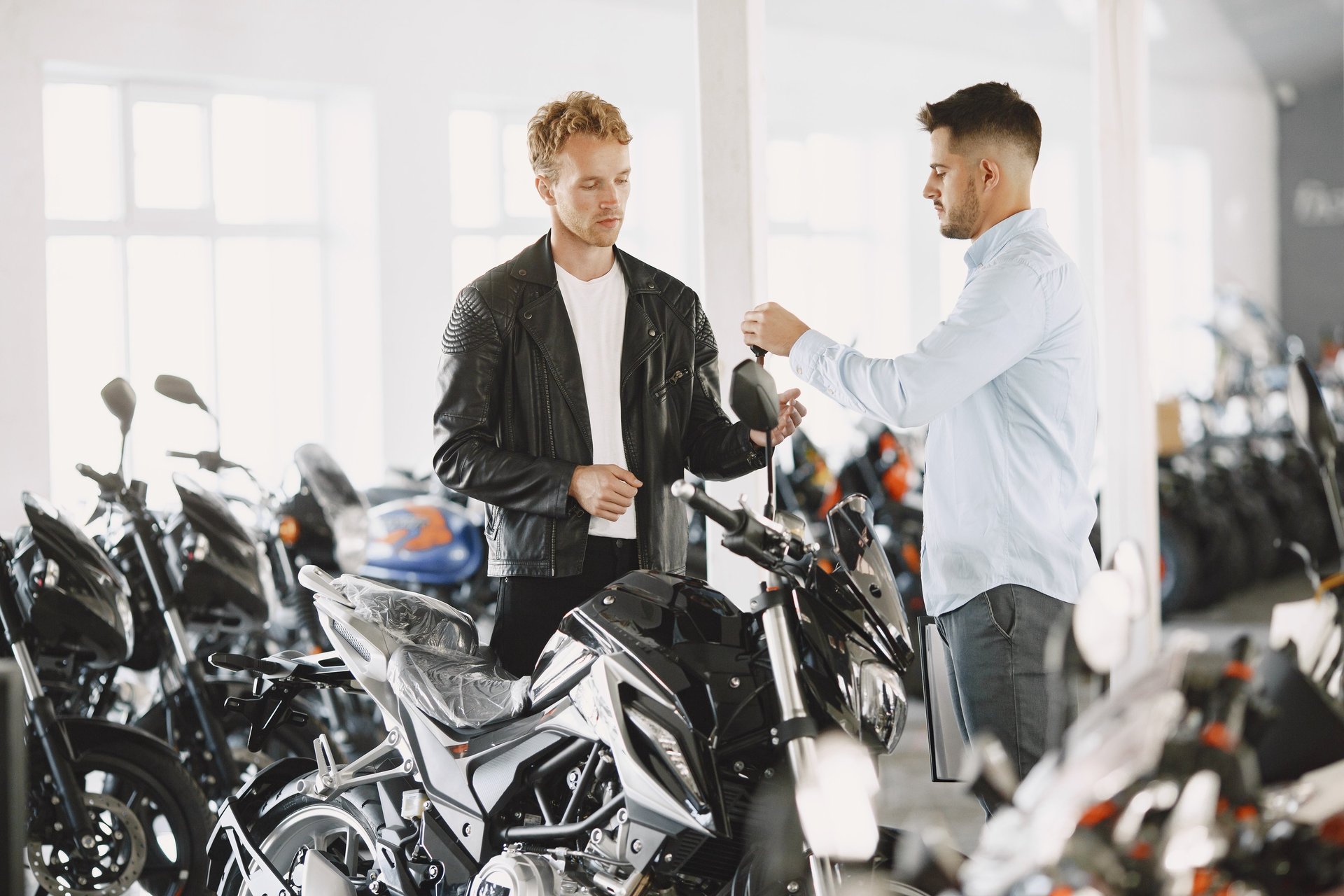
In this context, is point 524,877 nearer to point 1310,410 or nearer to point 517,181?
point 1310,410

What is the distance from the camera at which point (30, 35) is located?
5.01 metres

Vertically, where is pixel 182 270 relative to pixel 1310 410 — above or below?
above

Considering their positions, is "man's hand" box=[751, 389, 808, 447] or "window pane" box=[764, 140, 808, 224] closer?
"man's hand" box=[751, 389, 808, 447]

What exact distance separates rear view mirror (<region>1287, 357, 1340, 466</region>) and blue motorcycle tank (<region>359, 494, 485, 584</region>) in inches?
105

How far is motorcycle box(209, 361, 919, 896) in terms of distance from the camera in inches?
67.4

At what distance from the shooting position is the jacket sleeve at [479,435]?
A: 85.3 inches

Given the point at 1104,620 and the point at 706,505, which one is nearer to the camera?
the point at 1104,620

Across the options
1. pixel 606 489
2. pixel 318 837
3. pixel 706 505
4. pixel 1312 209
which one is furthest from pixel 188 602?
pixel 1312 209

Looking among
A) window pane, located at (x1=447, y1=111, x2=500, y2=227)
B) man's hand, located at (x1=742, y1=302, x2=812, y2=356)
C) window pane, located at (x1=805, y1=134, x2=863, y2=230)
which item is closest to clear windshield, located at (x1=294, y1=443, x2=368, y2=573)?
man's hand, located at (x1=742, y1=302, x2=812, y2=356)

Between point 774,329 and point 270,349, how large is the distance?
4659 mm

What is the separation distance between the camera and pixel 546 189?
7.55 ft

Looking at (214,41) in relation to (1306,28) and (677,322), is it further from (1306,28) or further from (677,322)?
(1306,28)

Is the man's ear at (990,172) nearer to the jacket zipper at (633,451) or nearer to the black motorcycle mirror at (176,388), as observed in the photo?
the jacket zipper at (633,451)

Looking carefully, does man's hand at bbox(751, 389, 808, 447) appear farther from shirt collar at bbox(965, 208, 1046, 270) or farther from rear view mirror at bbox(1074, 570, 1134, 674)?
rear view mirror at bbox(1074, 570, 1134, 674)
